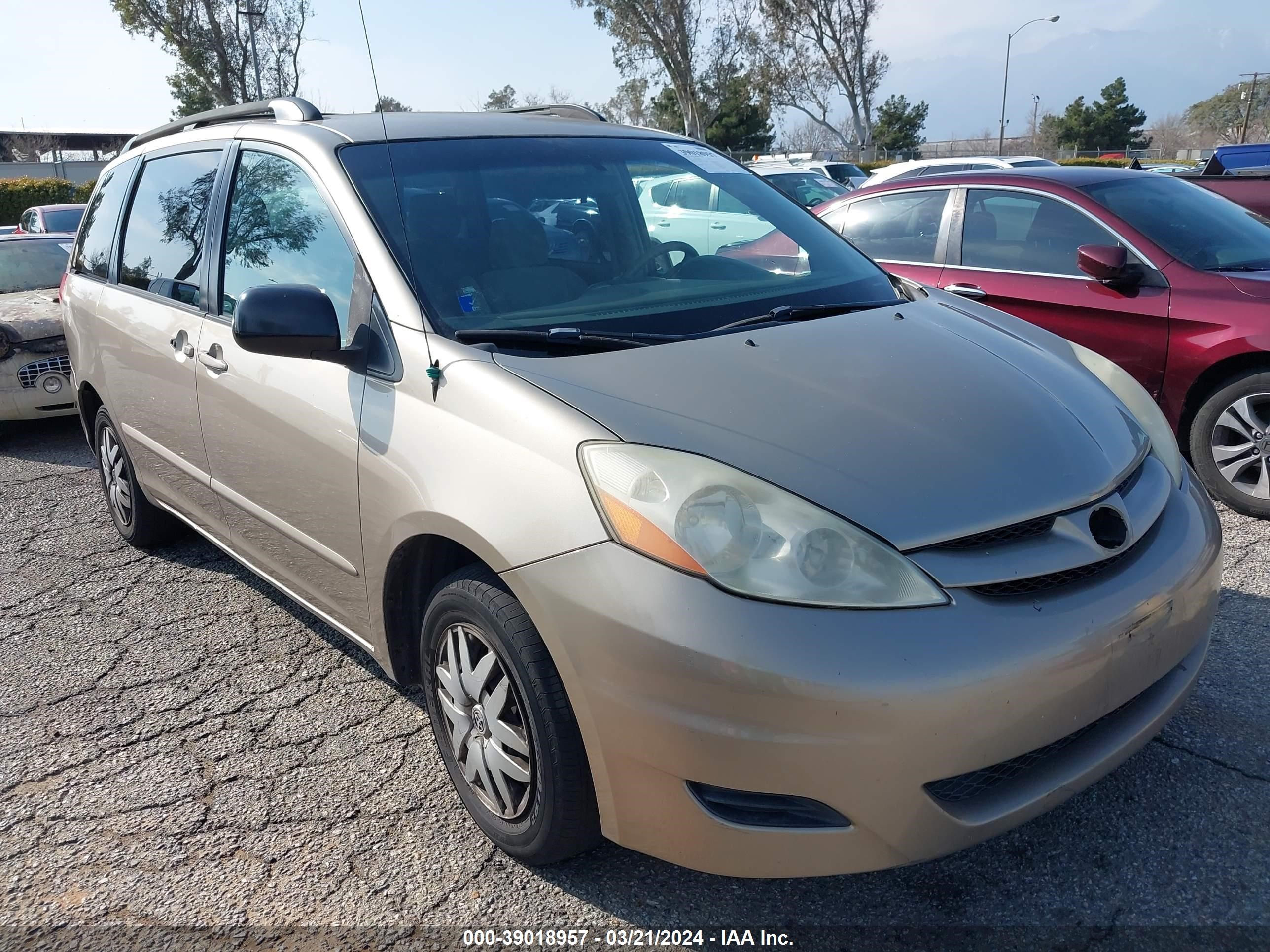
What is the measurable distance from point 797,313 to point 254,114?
6.72ft

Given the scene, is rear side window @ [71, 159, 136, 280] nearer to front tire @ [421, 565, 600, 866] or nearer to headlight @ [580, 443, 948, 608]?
front tire @ [421, 565, 600, 866]

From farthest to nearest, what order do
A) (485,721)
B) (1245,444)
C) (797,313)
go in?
(1245,444), (797,313), (485,721)

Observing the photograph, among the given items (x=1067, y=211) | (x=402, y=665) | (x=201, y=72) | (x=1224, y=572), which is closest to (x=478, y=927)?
(x=402, y=665)

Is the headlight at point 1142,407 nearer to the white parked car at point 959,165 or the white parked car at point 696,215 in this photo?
the white parked car at point 696,215

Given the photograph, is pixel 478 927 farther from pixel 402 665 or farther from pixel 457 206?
pixel 457 206

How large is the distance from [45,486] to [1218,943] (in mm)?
6079

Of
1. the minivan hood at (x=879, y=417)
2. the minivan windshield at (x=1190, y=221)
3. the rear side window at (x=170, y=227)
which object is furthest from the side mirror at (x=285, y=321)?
the minivan windshield at (x=1190, y=221)

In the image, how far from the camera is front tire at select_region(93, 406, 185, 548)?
4375 millimetres

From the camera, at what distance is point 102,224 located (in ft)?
14.8

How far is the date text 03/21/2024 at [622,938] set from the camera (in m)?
2.15

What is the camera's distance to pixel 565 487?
2.01 metres

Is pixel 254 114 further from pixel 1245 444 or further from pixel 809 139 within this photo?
pixel 809 139

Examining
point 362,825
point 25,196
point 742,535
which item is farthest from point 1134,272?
point 25,196

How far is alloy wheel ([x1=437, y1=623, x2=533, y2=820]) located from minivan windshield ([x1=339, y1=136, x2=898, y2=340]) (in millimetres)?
755
